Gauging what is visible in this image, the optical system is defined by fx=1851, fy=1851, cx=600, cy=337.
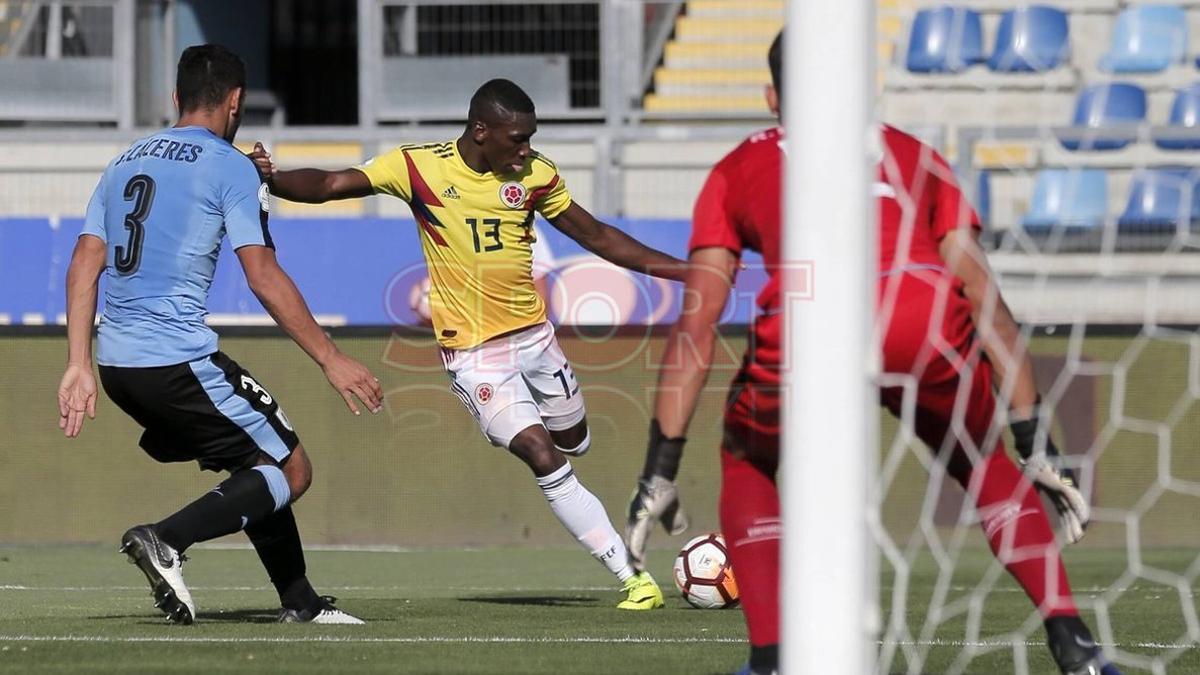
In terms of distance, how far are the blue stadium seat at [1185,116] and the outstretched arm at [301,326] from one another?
7306 mm

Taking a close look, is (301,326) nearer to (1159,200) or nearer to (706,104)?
(1159,200)

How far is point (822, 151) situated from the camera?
3.54 meters

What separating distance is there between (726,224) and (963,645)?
80.7 inches

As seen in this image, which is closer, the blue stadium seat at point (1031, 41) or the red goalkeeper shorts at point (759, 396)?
the red goalkeeper shorts at point (759, 396)

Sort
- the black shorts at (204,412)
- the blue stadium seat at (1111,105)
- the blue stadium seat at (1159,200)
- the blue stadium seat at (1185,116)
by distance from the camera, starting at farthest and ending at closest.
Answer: the blue stadium seat at (1111,105) < the blue stadium seat at (1185,116) < the blue stadium seat at (1159,200) < the black shorts at (204,412)

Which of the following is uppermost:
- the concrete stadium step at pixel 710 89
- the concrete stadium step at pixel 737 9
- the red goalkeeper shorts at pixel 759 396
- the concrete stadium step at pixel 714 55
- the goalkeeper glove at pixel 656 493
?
the concrete stadium step at pixel 737 9

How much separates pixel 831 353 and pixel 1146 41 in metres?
11.0

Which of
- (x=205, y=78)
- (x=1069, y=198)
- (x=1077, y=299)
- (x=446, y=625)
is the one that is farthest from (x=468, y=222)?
(x=1069, y=198)

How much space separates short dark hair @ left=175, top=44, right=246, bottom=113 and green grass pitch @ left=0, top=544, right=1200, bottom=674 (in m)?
1.76

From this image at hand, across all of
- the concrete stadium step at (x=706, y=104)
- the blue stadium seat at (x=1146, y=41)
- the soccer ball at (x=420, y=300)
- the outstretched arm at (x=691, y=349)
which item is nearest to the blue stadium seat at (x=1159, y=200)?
the blue stadium seat at (x=1146, y=41)

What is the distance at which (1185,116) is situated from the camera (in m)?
12.7

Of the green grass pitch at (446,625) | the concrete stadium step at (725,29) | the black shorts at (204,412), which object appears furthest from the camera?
the concrete stadium step at (725,29)

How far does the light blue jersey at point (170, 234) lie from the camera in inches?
240

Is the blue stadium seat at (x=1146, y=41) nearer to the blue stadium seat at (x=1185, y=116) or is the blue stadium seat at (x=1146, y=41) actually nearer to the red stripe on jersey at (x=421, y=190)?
the blue stadium seat at (x=1185, y=116)
